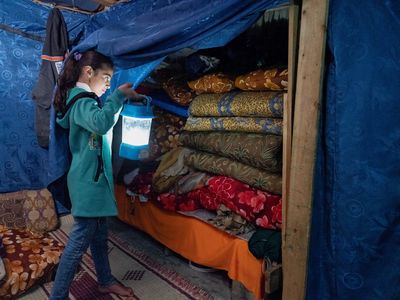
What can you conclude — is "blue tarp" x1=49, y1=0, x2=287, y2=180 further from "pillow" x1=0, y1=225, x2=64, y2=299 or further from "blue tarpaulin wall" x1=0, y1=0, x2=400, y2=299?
"pillow" x1=0, y1=225, x2=64, y2=299

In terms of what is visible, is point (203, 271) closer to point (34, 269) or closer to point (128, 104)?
point (34, 269)

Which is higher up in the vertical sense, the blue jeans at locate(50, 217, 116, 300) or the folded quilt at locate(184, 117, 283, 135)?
the folded quilt at locate(184, 117, 283, 135)

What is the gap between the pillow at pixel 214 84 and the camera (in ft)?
7.05

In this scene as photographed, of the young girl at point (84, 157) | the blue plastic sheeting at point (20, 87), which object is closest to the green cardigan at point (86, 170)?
the young girl at point (84, 157)

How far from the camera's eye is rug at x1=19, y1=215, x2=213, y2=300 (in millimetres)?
1950

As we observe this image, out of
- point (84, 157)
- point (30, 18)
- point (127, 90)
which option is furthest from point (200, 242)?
point (30, 18)

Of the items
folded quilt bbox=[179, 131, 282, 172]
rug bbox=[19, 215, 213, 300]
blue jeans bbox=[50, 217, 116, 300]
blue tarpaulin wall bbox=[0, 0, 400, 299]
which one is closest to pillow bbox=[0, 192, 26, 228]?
rug bbox=[19, 215, 213, 300]

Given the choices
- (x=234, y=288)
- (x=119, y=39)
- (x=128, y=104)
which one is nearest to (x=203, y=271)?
(x=234, y=288)

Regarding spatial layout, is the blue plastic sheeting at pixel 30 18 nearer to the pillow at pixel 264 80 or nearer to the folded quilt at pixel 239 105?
the folded quilt at pixel 239 105

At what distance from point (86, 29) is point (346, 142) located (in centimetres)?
250

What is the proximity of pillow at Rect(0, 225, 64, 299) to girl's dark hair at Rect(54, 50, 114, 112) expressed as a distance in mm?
1093

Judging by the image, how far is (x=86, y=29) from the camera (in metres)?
2.77

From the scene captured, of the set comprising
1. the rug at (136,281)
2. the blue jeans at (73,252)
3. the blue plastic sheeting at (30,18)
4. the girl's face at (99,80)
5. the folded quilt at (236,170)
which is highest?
the blue plastic sheeting at (30,18)

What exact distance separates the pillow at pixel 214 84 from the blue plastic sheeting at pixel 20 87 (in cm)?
145
